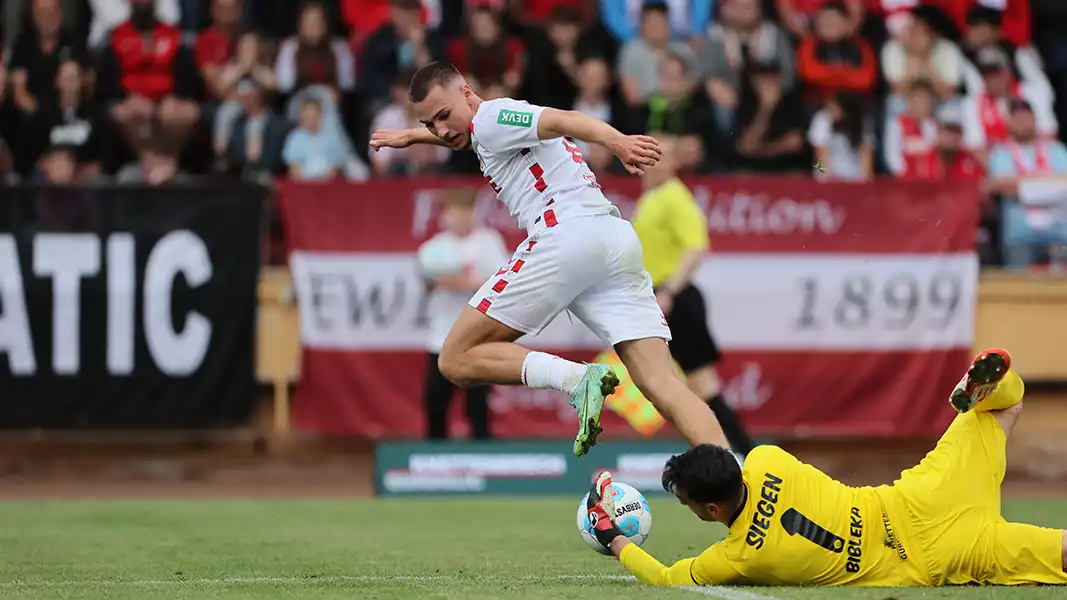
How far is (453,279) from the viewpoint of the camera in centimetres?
1240

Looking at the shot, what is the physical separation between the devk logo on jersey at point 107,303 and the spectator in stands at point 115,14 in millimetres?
3114

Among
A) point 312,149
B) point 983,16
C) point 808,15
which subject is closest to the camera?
point 312,149

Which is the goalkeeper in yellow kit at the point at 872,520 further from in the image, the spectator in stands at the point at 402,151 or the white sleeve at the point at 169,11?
the white sleeve at the point at 169,11

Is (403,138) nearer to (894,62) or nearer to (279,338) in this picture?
(279,338)

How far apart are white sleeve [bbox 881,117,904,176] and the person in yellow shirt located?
3849 mm

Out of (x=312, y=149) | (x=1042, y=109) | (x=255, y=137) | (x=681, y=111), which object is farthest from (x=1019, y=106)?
(x=255, y=137)

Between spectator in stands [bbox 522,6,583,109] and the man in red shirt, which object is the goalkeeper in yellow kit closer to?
spectator in stands [bbox 522,6,583,109]

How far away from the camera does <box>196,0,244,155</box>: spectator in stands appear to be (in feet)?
49.4

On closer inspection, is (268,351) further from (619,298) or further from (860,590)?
(860,590)

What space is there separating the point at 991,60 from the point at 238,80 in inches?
285

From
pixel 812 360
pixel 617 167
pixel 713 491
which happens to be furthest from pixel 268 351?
pixel 713 491

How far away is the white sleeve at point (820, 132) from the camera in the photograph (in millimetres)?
14656

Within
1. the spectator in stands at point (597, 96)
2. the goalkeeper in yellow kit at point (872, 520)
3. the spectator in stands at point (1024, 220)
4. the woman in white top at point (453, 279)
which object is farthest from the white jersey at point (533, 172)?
the spectator in stands at point (1024, 220)

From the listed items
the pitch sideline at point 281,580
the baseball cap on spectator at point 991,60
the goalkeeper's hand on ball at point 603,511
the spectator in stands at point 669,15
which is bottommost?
the pitch sideline at point 281,580
